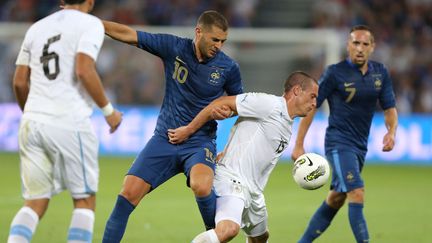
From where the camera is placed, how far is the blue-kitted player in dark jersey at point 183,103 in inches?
278

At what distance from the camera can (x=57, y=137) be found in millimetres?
5953

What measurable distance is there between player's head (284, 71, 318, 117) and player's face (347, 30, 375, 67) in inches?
55.2

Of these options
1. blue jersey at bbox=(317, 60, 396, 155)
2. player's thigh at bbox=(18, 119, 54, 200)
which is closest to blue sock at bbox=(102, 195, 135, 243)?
player's thigh at bbox=(18, 119, 54, 200)

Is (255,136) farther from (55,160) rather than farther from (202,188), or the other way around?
(55,160)

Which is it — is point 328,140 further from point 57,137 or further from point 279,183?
point 279,183

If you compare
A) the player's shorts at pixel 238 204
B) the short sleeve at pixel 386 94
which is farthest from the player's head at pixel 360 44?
the player's shorts at pixel 238 204

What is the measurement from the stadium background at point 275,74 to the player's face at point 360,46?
277cm

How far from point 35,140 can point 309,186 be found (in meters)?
2.43

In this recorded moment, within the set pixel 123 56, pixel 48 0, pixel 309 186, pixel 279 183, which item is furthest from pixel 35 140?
pixel 48 0

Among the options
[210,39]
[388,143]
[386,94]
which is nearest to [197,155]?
[210,39]

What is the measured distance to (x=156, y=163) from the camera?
7254 millimetres

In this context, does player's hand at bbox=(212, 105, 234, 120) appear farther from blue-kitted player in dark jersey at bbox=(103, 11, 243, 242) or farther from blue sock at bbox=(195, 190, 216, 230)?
blue sock at bbox=(195, 190, 216, 230)

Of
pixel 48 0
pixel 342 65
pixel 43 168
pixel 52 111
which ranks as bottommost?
pixel 43 168

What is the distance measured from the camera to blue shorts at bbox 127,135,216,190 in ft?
23.6
